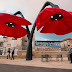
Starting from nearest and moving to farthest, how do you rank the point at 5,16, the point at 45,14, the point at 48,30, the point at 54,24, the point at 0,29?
the point at 45,14, the point at 5,16, the point at 54,24, the point at 48,30, the point at 0,29

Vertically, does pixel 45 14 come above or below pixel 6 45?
above

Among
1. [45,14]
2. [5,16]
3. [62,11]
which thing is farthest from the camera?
[5,16]

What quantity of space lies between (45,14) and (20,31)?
4278 millimetres

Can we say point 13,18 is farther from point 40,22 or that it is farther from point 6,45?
point 6,45

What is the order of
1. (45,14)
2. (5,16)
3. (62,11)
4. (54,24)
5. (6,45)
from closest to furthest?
(62,11) → (45,14) → (5,16) → (54,24) → (6,45)

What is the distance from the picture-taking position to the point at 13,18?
5266 millimetres

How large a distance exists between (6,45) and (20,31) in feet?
111

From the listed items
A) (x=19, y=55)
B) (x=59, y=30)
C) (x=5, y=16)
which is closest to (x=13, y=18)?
(x=5, y=16)

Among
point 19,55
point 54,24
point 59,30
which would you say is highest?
point 54,24

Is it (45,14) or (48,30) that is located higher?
(45,14)

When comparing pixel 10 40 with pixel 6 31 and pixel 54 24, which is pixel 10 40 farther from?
pixel 54 24

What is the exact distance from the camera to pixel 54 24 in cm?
603

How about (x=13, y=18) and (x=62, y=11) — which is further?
(x=13, y=18)

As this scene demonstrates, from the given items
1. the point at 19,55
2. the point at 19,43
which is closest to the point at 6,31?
the point at 19,55
